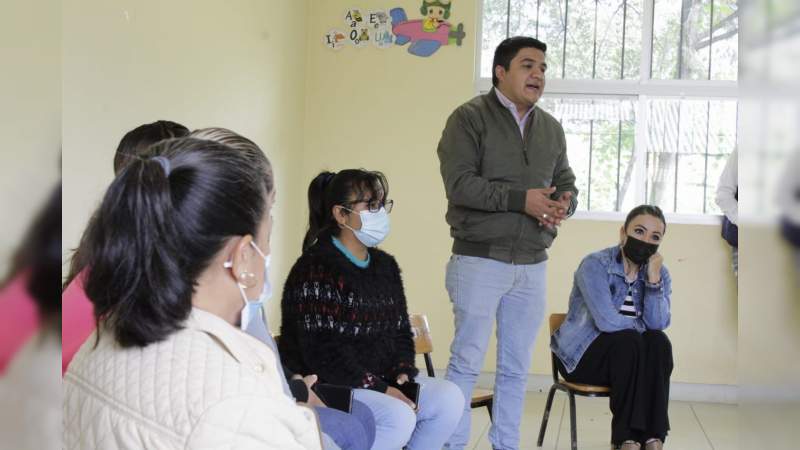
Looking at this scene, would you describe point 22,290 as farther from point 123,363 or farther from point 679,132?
point 679,132

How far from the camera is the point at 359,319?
278 cm

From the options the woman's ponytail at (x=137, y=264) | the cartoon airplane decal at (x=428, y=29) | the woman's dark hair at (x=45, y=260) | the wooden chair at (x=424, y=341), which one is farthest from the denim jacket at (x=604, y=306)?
the woman's dark hair at (x=45, y=260)

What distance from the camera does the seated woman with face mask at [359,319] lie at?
8.86ft

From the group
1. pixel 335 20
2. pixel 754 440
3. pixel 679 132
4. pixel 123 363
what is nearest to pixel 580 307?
pixel 679 132

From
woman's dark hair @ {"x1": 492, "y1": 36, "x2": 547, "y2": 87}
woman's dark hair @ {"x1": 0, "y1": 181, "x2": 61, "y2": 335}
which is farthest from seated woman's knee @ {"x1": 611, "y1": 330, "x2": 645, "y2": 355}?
woman's dark hair @ {"x1": 0, "y1": 181, "x2": 61, "y2": 335}

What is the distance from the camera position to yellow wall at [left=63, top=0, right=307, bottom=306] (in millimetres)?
3074

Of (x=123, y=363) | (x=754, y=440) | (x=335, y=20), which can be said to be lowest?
(x=123, y=363)

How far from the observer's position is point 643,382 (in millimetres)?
3621

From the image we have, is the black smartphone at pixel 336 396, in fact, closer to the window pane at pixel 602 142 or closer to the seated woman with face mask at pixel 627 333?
the seated woman with face mask at pixel 627 333

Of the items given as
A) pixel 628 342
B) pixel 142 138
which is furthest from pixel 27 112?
A: pixel 628 342

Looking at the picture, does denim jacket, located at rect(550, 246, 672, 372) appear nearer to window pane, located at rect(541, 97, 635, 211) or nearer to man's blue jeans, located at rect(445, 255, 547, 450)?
man's blue jeans, located at rect(445, 255, 547, 450)

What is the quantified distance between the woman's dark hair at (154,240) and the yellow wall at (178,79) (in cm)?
135

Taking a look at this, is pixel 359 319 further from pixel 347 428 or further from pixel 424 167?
pixel 424 167

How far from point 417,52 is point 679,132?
1614mm
